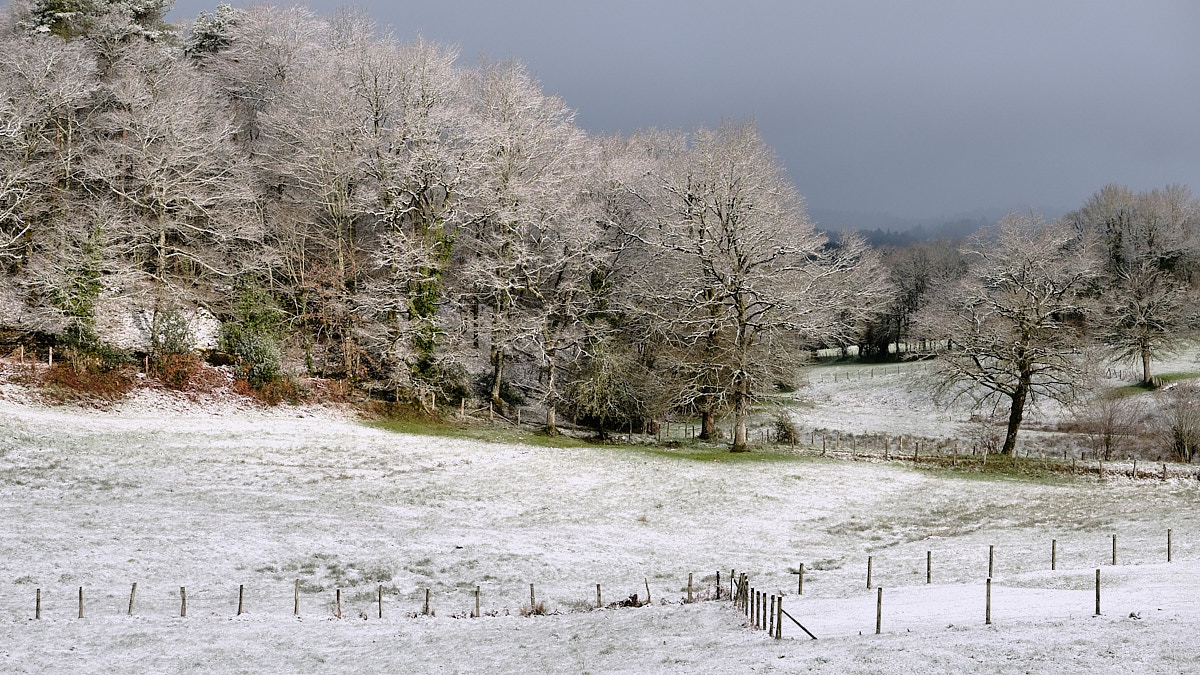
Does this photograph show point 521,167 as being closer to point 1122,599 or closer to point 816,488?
point 816,488

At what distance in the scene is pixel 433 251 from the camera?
47.3 meters

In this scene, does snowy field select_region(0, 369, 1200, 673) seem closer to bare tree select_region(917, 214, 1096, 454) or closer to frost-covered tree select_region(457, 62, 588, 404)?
bare tree select_region(917, 214, 1096, 454)

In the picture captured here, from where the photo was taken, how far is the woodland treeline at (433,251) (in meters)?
42.2

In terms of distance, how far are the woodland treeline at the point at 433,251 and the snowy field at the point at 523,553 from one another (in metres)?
6.41

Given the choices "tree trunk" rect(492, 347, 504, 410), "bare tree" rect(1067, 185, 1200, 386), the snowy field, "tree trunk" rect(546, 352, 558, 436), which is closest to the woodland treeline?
"tree trunk" rect(546, 352, 558, 436)

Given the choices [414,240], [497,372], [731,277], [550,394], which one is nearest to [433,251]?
[414,240]

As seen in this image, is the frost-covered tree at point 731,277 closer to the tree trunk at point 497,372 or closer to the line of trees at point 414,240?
the line of trees at point 414,240

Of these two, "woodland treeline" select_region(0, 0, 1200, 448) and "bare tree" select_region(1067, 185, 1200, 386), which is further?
"bare tree" select_region(1067, 185, 1200, 386)

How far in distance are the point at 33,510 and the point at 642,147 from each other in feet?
138

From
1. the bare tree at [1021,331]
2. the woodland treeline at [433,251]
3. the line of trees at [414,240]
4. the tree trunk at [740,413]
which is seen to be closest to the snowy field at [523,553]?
the tree trunk at [740,413]

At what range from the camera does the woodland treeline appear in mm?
42188

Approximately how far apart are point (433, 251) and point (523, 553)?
27.0 m

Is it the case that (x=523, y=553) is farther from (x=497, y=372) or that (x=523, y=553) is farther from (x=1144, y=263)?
(x=1144, y=263)

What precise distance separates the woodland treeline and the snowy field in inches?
252
